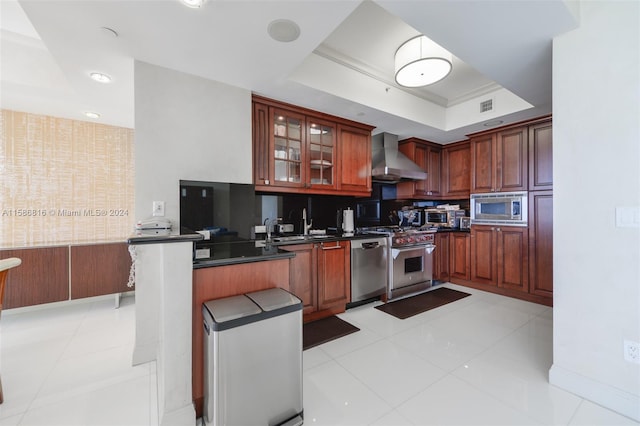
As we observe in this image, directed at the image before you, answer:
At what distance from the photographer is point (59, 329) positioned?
2553 millimetres

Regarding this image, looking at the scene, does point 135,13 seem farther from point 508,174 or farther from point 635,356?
point 508,174

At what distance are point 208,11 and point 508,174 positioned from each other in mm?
3873

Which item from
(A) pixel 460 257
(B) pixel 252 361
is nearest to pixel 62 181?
(B) pixel 252 361

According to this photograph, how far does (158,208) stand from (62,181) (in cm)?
225

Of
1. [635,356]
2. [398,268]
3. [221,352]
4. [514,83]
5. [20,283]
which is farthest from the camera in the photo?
[398,268]

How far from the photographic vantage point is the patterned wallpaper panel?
2.92m

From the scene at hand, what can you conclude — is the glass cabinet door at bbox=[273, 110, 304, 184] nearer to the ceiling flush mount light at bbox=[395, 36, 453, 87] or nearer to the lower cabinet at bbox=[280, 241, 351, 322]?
the lower cabinet at bbox=[280, 241, 351, 322]

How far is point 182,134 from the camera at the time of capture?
2.17 m

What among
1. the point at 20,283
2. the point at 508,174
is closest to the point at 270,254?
the point at 20,283

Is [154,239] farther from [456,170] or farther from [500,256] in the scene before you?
[456,170]

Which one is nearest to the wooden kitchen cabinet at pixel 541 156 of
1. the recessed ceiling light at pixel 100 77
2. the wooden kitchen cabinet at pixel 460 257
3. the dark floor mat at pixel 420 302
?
the wooden kitchen cabinet at pixel 460 257

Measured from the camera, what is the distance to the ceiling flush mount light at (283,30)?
5.27 ft

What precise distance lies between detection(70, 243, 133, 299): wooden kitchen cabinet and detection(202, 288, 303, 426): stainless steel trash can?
2578 millimetres

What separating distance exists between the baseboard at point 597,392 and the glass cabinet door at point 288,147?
2679 millimetres
